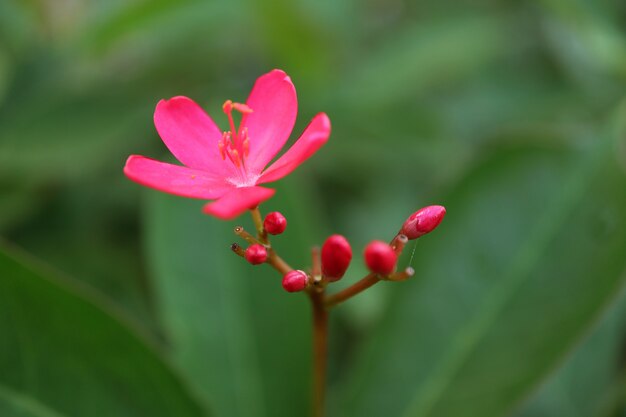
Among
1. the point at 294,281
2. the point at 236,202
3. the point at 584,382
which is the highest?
the point at 236,202

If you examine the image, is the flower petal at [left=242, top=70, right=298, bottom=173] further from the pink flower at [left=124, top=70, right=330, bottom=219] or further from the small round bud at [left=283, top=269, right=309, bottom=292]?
the small round bud at [left=283, top=269, right=309, bottom=292]

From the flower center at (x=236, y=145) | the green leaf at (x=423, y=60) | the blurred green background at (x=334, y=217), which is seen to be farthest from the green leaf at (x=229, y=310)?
the green leaf at (x=423, y=60)

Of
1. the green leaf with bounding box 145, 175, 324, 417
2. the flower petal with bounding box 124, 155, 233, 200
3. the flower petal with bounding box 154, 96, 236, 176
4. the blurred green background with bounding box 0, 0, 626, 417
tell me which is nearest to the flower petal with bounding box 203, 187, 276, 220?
the flower petal with bounding box 124, 155, 233, 200

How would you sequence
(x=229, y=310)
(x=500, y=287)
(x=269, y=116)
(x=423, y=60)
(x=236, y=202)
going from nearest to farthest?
(x=236, y=202) < (x=269, y=116) < (x=500, y=287) < (x=229, y=310) < (x=423, y=60)

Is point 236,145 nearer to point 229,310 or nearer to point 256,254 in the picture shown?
point 256,254

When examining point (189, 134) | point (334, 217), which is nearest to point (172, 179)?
point (189, 134)

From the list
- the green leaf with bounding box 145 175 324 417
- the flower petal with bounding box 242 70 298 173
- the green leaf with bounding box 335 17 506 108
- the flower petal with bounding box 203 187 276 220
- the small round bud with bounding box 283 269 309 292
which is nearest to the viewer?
the flower petal with bounding box 203 187 276 220
